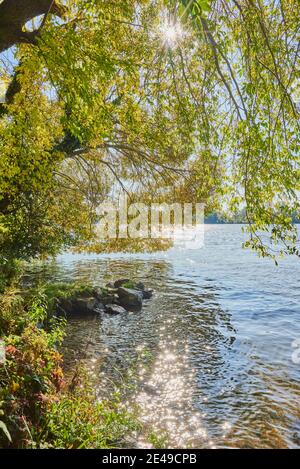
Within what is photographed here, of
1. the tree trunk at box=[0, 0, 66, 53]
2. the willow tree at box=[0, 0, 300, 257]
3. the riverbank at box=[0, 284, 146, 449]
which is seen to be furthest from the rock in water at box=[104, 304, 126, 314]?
the tree trunk at box=[0, 0, 66, 53]

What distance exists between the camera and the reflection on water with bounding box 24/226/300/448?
8766 millimetres

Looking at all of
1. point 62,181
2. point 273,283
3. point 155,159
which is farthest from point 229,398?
point 273,283

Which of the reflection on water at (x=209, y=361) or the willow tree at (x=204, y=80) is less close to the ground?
the willow tree at (x=204, y=80)

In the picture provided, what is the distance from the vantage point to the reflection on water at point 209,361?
28.8 feet

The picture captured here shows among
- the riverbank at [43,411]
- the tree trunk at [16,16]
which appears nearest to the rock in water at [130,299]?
the riverbank at [43,411]

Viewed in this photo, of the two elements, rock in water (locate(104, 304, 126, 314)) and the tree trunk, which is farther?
rock in water (locate(104, 304, 126, 314))

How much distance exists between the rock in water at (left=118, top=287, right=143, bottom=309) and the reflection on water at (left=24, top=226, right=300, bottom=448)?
2.65 ft

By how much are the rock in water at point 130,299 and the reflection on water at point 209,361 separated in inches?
31.8

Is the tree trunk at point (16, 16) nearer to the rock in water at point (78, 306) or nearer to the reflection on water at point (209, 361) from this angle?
the reflection on water at point (209, 361)

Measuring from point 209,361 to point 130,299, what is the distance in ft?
33.4

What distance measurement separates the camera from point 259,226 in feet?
21.9

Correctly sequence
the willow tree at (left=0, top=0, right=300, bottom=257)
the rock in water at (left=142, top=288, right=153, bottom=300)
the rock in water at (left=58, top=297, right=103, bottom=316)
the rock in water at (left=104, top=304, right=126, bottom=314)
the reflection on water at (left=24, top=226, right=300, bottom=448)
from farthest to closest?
the rock in water at (left=142, top=288, right=153, bottom=300)
the rock in water at (left=104, top=304, right=126, bottom=314)
the rock in water at (left=58, top=297, right=103, bottom=316)
the reflection on water at (left=24, top=226, right=300, bottom=448)
the willow tree at (left=0, top=0, right=300, bottom=257)

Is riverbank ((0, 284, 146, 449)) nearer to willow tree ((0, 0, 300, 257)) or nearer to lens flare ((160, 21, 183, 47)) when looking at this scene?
willow tree ((0, 0, 300, 257))

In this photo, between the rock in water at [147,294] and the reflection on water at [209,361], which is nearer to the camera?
the reflection on water at [209,361]
